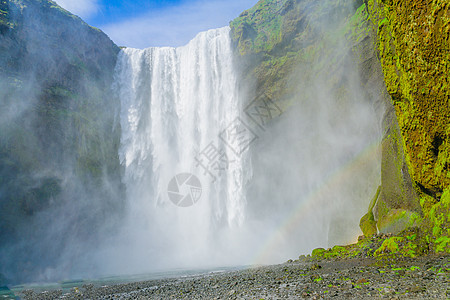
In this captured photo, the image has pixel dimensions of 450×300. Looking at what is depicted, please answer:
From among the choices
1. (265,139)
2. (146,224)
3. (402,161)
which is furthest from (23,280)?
(402,161)

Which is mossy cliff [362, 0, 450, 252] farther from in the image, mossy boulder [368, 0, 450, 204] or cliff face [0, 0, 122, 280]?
cliff face [0, 0, 122, 280]

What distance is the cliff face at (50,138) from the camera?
84.0 ft

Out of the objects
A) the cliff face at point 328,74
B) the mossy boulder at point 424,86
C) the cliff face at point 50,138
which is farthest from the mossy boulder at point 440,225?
the cliff face at point 50,138

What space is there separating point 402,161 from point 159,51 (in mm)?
35416

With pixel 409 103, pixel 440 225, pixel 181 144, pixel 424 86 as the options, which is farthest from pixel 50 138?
pixel 440 225

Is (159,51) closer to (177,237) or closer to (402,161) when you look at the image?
(177,237)

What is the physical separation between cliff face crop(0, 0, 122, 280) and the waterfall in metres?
2.92

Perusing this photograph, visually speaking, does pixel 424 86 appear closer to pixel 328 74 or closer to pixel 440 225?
pixel 440 225

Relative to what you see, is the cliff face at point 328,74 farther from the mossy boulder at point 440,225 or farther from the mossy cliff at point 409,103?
the mossy boulder at point 440,225

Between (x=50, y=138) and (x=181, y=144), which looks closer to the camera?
(x=50, y=138)

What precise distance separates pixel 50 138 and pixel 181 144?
45.7ft

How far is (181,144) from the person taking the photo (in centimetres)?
3475

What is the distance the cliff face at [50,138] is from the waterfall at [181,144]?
2915 mm

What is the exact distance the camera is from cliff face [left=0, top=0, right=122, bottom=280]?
1008 inches
